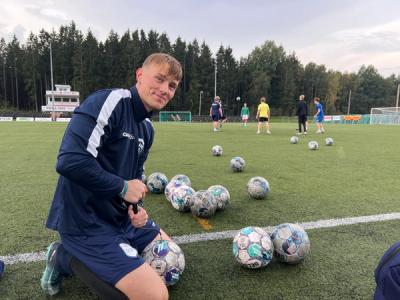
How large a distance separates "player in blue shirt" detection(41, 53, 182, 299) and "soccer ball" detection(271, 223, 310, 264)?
1.31 m

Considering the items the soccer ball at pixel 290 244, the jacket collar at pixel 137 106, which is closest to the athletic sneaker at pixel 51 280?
the jacket collar at pixel 137 106

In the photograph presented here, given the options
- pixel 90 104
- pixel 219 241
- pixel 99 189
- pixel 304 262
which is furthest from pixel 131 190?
pixel 304 262

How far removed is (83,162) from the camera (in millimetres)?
2248

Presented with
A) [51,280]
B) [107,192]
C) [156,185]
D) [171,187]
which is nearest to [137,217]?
[107,192]

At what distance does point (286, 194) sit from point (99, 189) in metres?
4.16

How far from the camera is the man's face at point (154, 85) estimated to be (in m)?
2.73

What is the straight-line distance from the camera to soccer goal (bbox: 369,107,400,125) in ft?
139

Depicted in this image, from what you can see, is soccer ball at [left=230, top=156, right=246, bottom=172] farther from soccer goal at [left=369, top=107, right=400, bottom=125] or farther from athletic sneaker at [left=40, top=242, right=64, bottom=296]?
soccer goal at [left=369, top=107, right=400, bottom=125]

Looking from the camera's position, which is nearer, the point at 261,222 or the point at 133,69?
the point at 261,222

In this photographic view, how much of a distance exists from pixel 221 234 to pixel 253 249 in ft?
3.01

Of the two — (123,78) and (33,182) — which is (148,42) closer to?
(123,78)

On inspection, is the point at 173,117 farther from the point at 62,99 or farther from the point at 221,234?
the point at 221,234

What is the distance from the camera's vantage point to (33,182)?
6.55 metres

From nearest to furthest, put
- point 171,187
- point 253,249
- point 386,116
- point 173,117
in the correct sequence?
point 253,249 → point 171,187 → point 386,116 → point 173,117
